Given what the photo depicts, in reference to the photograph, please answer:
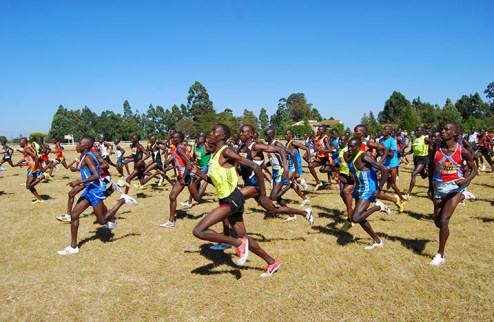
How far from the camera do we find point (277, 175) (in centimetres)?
913

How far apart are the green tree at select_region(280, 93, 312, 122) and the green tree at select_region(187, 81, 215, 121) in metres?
37.5

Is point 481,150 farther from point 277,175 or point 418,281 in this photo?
point 418,281

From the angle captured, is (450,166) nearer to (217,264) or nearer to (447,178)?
(447,178)

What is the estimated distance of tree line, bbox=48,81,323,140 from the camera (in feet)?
276

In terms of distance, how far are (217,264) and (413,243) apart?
152 inches

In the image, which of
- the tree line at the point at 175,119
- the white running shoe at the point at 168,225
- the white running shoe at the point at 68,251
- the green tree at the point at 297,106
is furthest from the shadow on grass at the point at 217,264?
the green tree at the point at 297,106

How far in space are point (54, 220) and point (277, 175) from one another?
6.15 meters

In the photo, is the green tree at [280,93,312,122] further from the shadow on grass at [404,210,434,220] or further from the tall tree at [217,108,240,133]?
the shadow on grass at [404,210,434,220]

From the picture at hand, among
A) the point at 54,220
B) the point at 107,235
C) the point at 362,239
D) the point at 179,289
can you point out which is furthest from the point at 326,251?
the point at 54,220

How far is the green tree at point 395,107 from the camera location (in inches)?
4043

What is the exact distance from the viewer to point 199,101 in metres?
97.9

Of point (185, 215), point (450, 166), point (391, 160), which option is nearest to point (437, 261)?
point (450, 166)

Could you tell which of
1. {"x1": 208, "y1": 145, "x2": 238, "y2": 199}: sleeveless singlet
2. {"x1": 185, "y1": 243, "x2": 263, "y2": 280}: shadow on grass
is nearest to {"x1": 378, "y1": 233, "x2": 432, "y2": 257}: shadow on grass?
{"x1": 185, "y1": 243, "x2": 263, "y2": 280}: shadow on grass

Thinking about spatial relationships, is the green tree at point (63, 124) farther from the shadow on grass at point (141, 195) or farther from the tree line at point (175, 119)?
the shadow on grass at point (141, 195)
